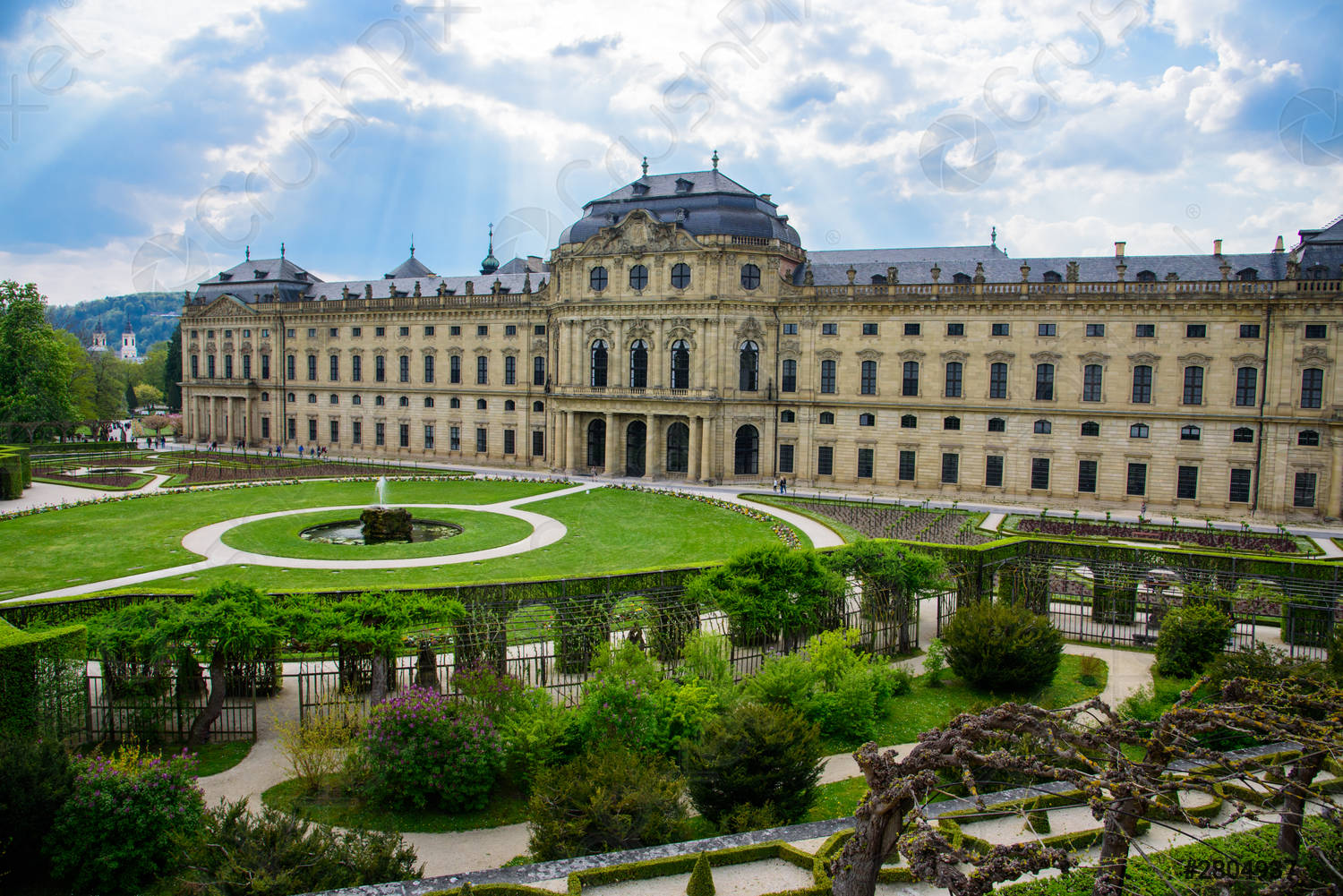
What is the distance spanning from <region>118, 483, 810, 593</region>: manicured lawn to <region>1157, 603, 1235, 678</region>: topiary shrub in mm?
10865

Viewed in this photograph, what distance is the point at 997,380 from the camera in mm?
53219

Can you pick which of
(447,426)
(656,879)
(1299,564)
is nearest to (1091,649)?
(1299,564)

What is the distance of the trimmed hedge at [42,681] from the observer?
49.9ft

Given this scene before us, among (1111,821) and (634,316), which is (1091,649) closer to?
(1111,821)

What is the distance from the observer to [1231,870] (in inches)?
408

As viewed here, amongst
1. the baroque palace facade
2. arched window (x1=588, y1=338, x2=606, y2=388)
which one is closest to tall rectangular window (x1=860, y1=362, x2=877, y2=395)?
the baroque palace facade

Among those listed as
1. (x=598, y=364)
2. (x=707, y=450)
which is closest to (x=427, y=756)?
(x=707, y=450)

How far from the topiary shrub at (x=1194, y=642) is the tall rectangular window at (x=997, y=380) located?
33007 mm

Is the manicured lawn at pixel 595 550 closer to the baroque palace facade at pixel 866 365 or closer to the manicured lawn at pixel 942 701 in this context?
the manicured lawn at pixel 942 701

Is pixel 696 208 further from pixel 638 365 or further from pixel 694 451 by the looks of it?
pixel 694 451

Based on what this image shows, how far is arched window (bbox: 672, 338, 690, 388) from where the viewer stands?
2324 inches

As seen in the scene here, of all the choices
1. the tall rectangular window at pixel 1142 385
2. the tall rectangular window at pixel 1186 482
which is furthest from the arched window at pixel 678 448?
the tall rectangular window at pixel 1186 482

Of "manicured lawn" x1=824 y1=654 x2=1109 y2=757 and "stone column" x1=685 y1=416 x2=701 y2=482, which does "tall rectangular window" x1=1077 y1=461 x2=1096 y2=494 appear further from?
"manicured lawn" x1=824 y1=654 x2=1109 y2=757

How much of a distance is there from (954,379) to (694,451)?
58.7ft
